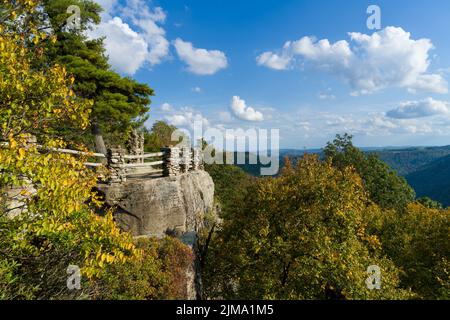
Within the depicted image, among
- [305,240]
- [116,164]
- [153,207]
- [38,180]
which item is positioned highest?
[116,164]

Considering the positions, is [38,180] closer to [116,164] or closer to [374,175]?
[116,164]

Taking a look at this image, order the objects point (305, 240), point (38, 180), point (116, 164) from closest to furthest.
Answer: point (38, 180) < point (305, 240) < point (116, 164)

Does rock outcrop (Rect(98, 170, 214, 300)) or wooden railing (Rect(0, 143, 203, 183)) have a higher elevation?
wooden railing (Rect(0, 143, 203, 183))

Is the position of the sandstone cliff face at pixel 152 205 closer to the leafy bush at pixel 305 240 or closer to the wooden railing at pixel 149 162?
the wooden railing at pixel 149 162

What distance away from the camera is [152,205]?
16.5 m

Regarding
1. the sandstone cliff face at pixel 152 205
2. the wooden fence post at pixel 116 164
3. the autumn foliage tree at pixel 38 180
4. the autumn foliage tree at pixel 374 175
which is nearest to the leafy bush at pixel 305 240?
the sandstone cliff face at pixel 152 205

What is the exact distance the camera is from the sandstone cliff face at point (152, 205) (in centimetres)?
1603

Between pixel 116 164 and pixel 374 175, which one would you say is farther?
pixel 374 175

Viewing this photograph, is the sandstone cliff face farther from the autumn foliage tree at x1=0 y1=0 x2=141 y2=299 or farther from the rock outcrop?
the autumn foliage tree at x1=0 y1=0 x2=141 y2=299

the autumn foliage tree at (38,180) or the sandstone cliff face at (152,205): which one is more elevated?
the autumn foliage tree at (38,180)

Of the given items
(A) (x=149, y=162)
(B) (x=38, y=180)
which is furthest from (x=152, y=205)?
(B) (x=38, y=180)

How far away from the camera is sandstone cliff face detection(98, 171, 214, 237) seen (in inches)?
631

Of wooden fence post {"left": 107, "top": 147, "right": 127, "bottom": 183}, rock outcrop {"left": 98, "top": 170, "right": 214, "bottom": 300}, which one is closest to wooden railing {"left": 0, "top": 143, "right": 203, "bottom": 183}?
wooden fence post {"left": 107, "top": 147, "right": 127, "bottom": 183}
